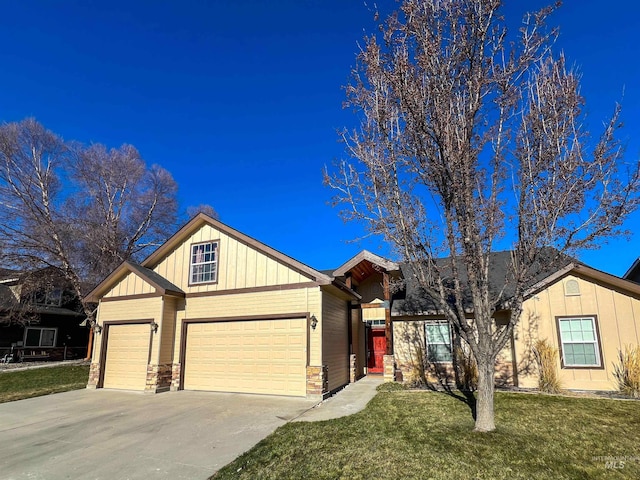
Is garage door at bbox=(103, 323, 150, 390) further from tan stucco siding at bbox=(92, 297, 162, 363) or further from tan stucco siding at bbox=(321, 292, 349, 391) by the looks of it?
tan stucco siding at bbox=(321, 292, 349, 391)

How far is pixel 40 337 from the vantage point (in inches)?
945

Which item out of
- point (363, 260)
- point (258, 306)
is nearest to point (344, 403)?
point (258, 306)

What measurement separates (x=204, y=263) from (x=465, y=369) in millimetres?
9773

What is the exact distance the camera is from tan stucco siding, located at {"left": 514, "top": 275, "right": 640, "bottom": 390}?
36.1 feet

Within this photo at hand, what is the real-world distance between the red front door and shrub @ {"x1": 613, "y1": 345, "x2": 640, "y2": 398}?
802cm

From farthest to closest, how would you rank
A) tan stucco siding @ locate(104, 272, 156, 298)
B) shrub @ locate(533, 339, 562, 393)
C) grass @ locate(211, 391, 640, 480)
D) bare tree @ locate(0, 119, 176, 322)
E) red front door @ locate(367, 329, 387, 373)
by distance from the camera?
bare tree @ locate(0, 119, 176, 322)
red front door @ locate(367, 329, 387, 373)
tan stucco siding @ locate(104, 272, 156, 298)
shrub @ locate(533, 339, 562, 393)
grass @ locate(211, 391, 640, 480)

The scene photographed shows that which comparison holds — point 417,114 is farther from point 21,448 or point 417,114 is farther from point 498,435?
point 21,448

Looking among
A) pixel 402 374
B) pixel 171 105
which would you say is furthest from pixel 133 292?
pixel 402 374

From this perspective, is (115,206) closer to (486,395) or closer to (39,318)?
(39,318)

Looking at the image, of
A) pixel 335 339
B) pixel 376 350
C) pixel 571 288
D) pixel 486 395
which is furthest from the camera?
pixel 376 350

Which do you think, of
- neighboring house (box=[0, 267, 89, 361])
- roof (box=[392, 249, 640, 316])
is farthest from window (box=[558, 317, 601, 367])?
neighboring house (box=[0, 267, 89, 361])

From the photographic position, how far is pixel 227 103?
17.2m

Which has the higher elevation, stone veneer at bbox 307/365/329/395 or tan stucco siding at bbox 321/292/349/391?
tan stucco siding at bbox 321/292/349/391

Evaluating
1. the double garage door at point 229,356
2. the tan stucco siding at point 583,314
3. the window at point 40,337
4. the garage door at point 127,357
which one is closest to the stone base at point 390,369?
the double garage door at point 229,356
